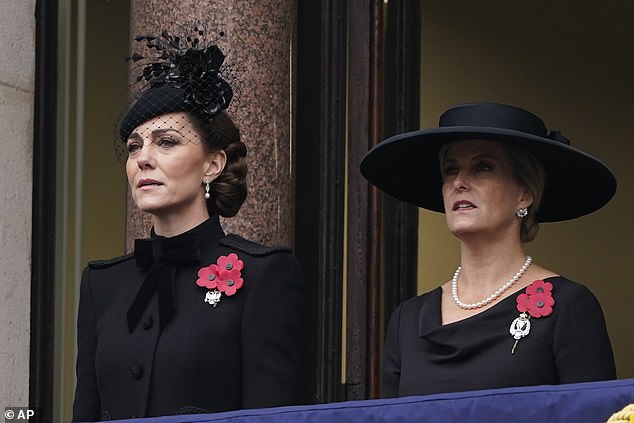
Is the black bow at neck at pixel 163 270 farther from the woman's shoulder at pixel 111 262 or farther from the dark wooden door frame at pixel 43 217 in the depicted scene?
the dark wooden door frame at pixel 43 217

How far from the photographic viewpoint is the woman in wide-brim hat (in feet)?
14.2

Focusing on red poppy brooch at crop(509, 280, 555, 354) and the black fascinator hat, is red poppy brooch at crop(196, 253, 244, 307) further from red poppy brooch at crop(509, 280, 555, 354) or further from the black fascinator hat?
red poppy brooch at crop(509, 280, 555, 354)

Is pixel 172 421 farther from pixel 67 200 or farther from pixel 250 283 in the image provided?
pixel 67 200

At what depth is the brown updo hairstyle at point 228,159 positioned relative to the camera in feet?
15.2

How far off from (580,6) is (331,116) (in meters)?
2.82

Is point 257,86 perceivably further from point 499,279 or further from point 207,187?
point 499,279

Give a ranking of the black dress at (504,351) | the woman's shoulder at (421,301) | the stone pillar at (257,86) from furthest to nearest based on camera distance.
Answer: the stone pillar at (257,86), the woman's shoulder at (421,301), the black dress at (504,351)

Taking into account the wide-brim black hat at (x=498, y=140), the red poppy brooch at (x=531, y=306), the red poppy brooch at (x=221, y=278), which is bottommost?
the red poppy brooch at (x=531, y=306)

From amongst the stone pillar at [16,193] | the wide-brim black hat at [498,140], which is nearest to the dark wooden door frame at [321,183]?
the stone pillar at [16,193]

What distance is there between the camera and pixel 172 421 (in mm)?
3645

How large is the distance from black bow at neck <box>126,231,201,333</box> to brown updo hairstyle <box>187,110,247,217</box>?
0.44ft

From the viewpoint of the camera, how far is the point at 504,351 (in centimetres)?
438

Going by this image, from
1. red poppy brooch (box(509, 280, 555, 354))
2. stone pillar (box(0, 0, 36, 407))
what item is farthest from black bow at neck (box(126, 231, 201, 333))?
stone pillar (box(0, 0, 36, 407))

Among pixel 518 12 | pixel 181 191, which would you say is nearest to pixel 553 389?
pixel 181 191
